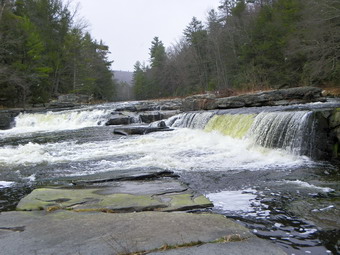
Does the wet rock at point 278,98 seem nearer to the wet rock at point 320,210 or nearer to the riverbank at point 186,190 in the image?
the riverbank at point 186,190

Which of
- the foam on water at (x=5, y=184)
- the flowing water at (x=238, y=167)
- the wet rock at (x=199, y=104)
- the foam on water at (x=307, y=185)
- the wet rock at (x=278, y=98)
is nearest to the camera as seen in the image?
the flowing water at (x=238, y=167)

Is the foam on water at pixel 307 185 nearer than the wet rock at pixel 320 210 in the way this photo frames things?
No

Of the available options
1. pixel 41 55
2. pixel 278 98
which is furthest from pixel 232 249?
pixel 41 55

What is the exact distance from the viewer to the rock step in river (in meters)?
2.39

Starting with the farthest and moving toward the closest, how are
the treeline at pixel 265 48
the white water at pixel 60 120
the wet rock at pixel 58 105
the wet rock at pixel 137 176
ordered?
the wet rock at pixel 58 105 → the treeline at pixel 265 48 → the white water at pixel 60 120 → the wet rock at pixel 137 176

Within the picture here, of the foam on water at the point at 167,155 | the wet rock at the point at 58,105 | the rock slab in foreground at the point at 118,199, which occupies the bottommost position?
the foam on water at the point at 167,155

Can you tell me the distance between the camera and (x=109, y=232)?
8.88 ft

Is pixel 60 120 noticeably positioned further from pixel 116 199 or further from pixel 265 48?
pixel 265 48

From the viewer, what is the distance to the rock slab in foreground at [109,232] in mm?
2396

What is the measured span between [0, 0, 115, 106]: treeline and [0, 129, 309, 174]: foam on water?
1910 centimetres

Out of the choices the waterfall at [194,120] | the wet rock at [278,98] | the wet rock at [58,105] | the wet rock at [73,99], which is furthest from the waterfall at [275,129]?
the wet rock at [73,99]

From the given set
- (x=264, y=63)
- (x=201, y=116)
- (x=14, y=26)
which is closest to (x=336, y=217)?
(x=201, y=116)

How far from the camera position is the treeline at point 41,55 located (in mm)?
27641

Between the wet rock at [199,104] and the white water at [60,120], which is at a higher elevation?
the wet rock at [199,104]
